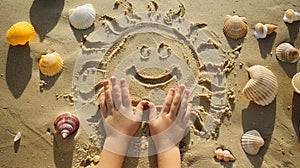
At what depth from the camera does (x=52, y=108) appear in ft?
9.20

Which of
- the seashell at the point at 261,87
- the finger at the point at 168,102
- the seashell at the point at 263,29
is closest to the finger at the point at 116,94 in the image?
the finger at the point at 168,102

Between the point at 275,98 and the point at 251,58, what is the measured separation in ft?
1.26

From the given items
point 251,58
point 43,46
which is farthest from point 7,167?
point 251,58

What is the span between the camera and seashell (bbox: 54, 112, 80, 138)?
2.64 m

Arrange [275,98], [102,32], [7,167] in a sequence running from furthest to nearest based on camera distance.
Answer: [102,32], [275,98], [7,167]

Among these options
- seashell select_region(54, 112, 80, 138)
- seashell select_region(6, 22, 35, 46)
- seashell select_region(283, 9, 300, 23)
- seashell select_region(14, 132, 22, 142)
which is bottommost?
seashell select_region(14, 132, 22, 142)

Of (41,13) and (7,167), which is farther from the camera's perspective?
(41,13)

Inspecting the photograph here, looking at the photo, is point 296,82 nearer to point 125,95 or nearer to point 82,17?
point 125,95

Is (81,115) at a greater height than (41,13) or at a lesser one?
lesser

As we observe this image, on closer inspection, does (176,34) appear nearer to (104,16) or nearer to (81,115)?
(104,16)

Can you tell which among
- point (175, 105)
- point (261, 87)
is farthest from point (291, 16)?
point (175, 105)

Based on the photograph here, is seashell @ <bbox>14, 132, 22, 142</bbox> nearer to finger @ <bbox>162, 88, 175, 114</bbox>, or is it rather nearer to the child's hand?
the child's hand

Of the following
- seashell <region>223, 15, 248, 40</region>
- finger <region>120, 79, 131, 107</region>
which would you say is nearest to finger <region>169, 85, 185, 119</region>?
finger <region>120, 79, 131, 107</region>

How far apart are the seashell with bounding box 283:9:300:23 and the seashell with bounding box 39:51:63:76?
196 centimetres
